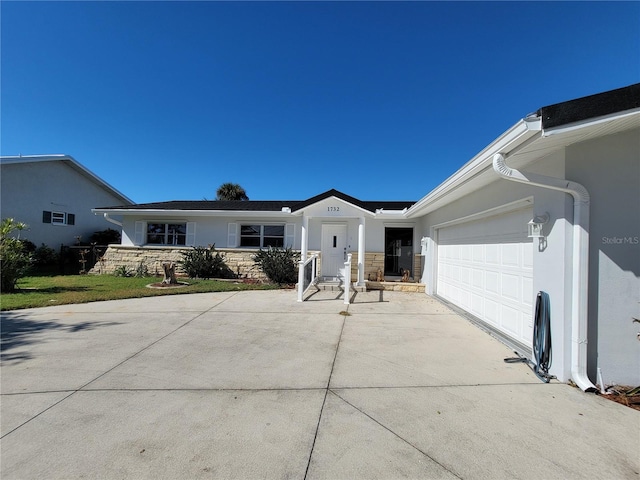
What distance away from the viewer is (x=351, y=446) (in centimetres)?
229

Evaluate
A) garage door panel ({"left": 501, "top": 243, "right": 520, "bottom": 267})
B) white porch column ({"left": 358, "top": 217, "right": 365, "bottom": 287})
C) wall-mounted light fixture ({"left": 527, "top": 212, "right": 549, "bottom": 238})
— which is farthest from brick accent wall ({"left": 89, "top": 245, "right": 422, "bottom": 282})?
wall-mounted light fixture ({"left": 527, "top": 212, "right": 549, "bottom": 238})

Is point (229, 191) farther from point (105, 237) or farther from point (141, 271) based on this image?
point (141, 271)

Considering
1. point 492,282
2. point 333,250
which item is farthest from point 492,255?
point 333,250

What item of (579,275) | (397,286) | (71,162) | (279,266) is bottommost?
(397,286)

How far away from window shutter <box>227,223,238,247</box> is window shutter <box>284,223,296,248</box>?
2298mm

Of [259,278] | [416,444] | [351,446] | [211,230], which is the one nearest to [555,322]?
[416,444]

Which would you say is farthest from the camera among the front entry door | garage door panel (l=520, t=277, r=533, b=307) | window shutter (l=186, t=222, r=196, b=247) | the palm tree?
the palm tree

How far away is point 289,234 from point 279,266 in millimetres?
2095

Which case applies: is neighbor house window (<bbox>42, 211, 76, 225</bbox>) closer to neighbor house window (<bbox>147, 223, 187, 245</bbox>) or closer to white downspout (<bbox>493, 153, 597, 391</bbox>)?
neighbor house window (<bbox>147, 223, 187, 245</bbox>)

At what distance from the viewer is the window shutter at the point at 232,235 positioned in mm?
13156

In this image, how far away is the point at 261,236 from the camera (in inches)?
521

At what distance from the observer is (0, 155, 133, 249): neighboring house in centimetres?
Result: 1382

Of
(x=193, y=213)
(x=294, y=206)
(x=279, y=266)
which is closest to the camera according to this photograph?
(x=279, y=266)

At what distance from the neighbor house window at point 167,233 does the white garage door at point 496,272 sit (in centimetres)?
1172
